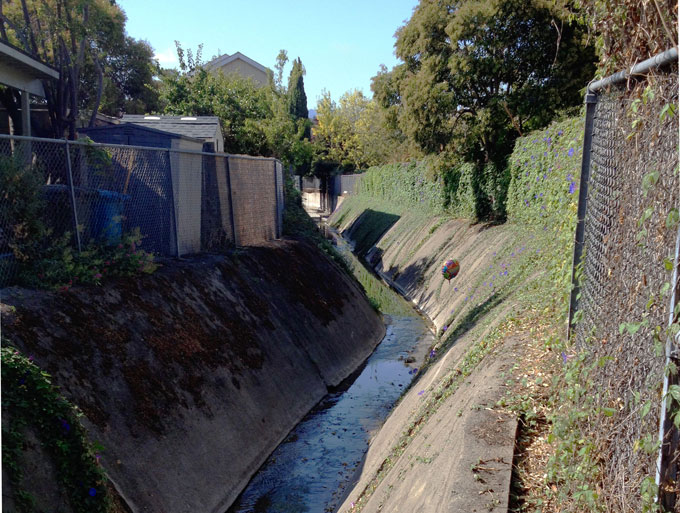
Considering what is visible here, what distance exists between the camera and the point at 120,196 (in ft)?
29.0

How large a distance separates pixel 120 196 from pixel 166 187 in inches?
56.5

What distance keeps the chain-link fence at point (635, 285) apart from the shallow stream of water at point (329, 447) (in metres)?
5.10

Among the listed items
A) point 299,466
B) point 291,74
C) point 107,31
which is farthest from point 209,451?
point 291,74

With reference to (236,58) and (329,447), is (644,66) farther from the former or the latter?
(236,58)

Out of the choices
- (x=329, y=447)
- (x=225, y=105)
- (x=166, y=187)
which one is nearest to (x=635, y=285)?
(x=329, y=447)

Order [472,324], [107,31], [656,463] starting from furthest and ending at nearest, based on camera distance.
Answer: [107,31] < [472,324] < [656,463]

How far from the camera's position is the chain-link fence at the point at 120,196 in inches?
274

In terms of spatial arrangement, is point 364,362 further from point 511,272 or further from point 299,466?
point 299,466

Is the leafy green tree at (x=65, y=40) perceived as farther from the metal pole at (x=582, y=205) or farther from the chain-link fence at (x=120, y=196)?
the metal pole at (x=582, y=205)

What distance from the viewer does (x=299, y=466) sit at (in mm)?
8828

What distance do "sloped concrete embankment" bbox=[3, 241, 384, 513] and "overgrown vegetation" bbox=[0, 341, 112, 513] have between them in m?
0.66

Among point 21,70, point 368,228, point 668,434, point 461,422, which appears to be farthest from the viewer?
point 368,228

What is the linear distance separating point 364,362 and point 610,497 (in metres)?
10.6

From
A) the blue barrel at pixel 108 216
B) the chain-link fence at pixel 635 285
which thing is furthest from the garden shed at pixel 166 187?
the chain-link fence at pixel 635 285
